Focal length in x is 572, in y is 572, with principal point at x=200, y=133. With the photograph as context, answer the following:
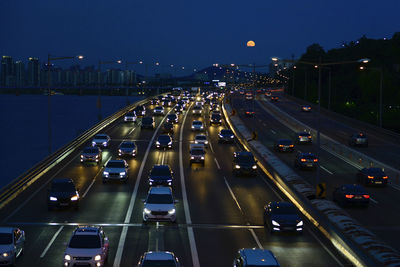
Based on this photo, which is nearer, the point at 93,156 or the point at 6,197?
the point at 6,197

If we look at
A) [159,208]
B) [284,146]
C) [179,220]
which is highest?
[284,146]

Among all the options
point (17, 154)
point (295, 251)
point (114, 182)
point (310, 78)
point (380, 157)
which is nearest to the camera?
point (295, 251)

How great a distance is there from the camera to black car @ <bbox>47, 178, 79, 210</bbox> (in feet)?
100

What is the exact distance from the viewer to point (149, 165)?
48.5m

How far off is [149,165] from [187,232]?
879 inches

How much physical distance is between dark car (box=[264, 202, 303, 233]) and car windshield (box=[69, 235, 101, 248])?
921 cm

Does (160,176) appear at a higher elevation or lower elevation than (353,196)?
higher

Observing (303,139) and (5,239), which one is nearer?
(5,239)

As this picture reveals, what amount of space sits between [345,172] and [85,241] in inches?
1288

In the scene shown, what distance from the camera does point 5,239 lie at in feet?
67.4

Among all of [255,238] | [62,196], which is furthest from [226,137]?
[255,238]

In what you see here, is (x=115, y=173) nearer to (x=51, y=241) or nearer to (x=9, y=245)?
(x=51, y=241)

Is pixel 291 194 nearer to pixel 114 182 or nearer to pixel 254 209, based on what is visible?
pixel 254 209

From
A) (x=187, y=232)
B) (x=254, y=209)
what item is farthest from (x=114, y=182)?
(x=187, y=232)
